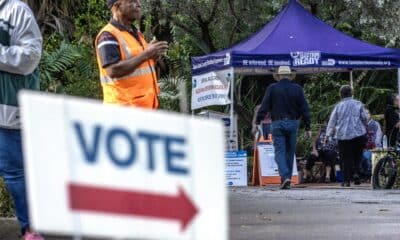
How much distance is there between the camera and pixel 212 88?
17.6 m

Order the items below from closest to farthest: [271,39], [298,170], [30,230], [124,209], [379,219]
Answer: [124,209] → [30,230] → [379,219] → [271,39] → [298,170]

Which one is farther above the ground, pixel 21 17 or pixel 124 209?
pixel 21 17

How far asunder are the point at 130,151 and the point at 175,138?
0.59ft

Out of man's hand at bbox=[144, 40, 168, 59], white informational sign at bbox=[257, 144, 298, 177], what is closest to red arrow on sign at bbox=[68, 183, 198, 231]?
man's hand at bbox=[144, 40, 168, 59]

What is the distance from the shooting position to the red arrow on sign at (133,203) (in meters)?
2.72

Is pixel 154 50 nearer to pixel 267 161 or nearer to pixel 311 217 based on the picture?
pixel 311 217

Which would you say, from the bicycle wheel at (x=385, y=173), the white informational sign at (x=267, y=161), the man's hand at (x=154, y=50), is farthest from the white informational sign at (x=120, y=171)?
the white informational sign at (x=267, y=161)

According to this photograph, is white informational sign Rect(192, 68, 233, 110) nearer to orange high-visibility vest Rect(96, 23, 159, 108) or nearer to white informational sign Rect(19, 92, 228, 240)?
orange high-visibility vest Rect(96, 23, 159, 108)

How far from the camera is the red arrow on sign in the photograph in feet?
8.94

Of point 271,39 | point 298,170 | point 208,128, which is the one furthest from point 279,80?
point 208,128

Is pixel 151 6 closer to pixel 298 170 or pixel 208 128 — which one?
pixel 298 170

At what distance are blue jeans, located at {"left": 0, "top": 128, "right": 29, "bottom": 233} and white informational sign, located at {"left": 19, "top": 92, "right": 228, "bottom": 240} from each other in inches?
133

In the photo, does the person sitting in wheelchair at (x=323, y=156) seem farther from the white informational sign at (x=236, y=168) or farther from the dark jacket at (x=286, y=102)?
the dark jacket at (x=286, y=102)

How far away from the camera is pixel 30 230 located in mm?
6148
